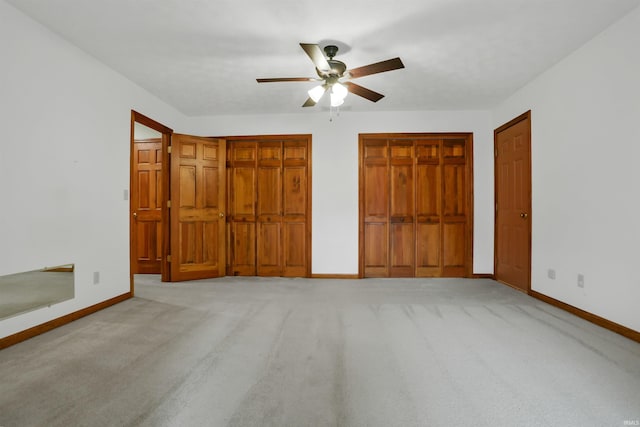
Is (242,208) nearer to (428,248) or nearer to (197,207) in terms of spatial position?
(197,207)

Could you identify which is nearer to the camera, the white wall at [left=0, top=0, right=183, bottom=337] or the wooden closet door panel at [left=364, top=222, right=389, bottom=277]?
the white wall at [left=0, top=0, right=183, bottom=337]

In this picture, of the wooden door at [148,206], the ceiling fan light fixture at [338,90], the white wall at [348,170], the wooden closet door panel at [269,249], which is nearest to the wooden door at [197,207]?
the wooden closet door panel at [269,249]

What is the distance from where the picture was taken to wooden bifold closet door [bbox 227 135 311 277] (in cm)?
484

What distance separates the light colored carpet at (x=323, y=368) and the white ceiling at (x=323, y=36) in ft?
8.68

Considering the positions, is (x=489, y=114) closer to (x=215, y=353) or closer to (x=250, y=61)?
(x=250, y=61)

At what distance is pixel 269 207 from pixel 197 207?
1120 mm

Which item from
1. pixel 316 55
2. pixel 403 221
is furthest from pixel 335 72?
pixel 403 221

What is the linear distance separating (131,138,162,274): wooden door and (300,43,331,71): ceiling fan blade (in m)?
3.65

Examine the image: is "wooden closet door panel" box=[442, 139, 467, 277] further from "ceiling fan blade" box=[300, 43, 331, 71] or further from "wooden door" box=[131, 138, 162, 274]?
"wooden door" box=[131, 138, 162, 274]

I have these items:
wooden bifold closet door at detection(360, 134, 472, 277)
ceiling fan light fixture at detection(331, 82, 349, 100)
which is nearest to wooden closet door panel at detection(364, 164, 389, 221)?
wooden bifold closet door at detection(360, 134, 472, 277)

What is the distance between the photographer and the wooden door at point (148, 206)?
→ 5.02 m

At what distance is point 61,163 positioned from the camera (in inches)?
109

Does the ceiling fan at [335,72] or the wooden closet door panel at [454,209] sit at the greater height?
the ceiling fan at [335,72]

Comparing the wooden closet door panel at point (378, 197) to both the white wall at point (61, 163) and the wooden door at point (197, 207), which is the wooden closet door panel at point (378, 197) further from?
the white wall at point (61, 163)
